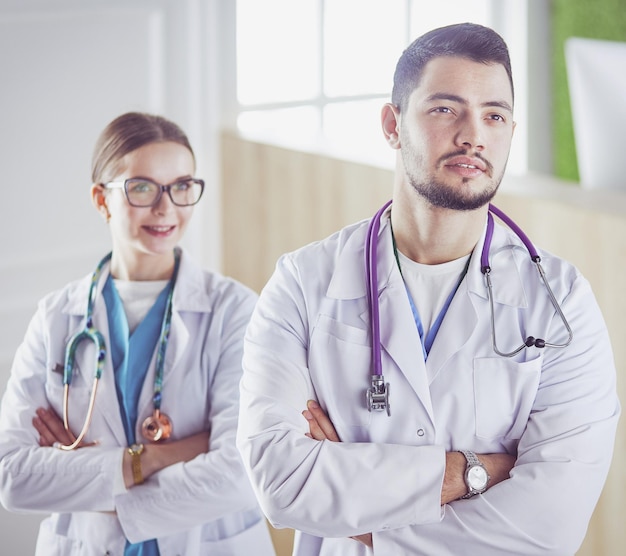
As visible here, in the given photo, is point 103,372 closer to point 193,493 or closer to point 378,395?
point 193,493

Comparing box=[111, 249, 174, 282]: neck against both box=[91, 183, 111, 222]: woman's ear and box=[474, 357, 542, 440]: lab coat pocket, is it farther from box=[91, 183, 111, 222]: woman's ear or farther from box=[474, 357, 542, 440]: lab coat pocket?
box=[474, 357, 542, 440]: lab coat pocket

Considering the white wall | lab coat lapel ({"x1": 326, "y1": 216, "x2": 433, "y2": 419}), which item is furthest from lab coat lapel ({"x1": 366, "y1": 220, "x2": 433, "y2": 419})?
the white wall

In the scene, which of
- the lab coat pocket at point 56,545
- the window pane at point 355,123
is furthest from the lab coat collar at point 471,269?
the window pane at point 355,123

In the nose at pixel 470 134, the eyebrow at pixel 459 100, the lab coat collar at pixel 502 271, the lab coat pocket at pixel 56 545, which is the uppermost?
the eyebrow at pixel 459 100

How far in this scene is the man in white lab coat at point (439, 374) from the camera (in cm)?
137

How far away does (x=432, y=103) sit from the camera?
1428 millimetres

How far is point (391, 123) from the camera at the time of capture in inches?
60.0

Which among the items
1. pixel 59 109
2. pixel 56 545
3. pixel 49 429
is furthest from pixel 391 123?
pixel 59 109

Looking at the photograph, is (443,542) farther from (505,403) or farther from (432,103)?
(432,103)

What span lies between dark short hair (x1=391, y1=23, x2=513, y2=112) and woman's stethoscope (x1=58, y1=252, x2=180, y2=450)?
0.65 metres

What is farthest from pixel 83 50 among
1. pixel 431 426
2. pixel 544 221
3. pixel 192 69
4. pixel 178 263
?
pixel 431 426

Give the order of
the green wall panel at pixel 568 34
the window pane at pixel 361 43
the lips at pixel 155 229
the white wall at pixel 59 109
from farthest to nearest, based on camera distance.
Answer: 1. the green wall panel at pixel 568 34
2. the window pane at pixel 361 43
3. the white wall at pixel 59 109
4. the lips at pixel 155 229

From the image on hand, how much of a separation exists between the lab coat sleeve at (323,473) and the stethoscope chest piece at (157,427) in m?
0.29

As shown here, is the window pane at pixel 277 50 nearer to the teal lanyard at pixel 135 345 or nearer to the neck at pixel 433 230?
the teal lanyard at pixel 135 345
